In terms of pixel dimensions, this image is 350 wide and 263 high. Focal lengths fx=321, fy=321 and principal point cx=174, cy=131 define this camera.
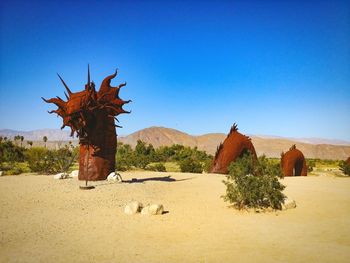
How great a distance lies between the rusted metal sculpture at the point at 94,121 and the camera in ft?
41.2

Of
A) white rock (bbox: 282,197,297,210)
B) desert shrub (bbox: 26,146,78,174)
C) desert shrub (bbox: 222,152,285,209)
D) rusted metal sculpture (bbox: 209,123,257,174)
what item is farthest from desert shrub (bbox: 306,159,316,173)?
desert shrub (bbox: 222,152,285,209)

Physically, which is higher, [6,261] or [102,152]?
[102,152]

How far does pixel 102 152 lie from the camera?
1334cm

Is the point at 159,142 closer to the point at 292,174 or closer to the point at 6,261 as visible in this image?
the point at 292,174

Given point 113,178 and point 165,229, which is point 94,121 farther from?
point 165,229

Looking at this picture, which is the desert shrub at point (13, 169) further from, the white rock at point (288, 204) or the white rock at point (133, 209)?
the white rock at point (288, 204)

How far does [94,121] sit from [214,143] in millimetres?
113073

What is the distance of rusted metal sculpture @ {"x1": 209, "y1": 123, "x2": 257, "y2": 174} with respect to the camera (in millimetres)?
17453

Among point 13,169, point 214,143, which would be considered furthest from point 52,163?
point 214,143

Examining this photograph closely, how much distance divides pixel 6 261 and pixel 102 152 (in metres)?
8.36

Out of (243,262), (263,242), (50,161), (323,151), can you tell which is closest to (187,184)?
(263,242)

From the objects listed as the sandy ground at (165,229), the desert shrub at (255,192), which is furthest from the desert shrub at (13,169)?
the desert shrub at (255,192)

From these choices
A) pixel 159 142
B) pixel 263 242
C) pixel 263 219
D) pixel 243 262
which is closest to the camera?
pixel 243 262

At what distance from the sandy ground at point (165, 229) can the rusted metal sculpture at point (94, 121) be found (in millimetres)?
2049
